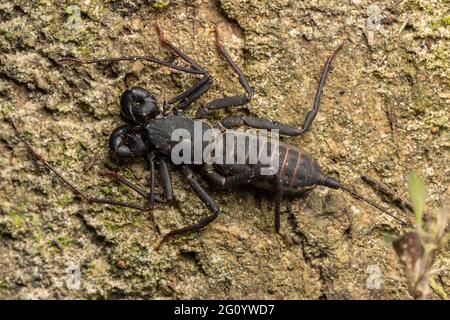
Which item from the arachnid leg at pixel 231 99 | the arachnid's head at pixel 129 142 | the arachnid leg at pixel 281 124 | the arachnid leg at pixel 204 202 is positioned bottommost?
the arachnid leg at pixel 204 202

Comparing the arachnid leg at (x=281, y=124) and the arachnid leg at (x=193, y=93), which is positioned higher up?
the arachnid leg at (x=193, y=93)

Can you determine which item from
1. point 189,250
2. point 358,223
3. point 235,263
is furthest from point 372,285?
point 189,250

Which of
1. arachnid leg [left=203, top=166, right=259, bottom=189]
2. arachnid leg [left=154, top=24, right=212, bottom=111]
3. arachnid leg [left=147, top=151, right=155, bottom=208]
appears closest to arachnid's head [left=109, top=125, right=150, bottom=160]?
arachnid leg [left=147, top=151, right=155, bottom=208]

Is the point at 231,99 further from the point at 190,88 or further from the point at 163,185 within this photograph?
the point at 163,185

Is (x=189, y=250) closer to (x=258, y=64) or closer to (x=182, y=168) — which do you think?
(x=182, y=168)

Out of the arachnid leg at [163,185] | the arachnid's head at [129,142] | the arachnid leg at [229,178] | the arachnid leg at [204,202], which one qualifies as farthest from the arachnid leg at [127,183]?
the arachnid leg at [229,178]

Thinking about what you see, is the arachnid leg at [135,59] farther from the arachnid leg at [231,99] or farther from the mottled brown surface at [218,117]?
the arachnid leg at [231,99]

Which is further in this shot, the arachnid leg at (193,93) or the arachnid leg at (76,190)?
the arachnid leg at (193,93)
